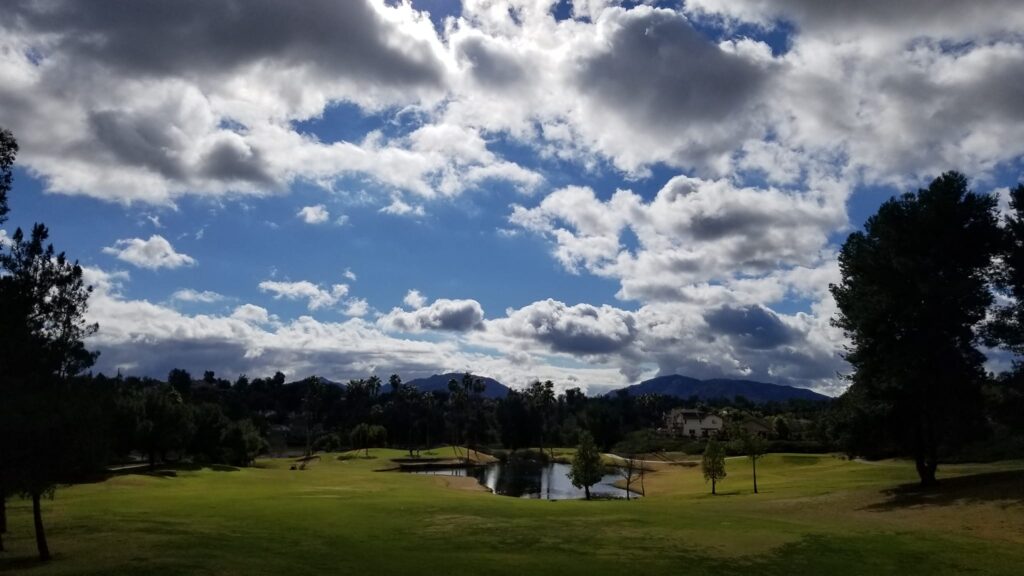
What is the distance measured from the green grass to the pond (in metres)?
33.5

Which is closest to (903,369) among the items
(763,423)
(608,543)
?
(608,543)

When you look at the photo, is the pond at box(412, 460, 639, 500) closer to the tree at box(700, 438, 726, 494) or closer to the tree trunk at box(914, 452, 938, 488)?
the tree at box(700, 438, 726, 494)

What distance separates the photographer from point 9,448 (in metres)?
24.8

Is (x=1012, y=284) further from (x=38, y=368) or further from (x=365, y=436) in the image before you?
(x=365, y=436)

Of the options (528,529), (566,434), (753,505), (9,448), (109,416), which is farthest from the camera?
(566,434)

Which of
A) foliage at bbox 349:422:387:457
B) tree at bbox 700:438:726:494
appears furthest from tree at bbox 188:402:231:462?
tree at bbox 700:438:726:494

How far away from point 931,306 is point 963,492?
1151 cm

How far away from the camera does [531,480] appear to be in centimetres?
10706

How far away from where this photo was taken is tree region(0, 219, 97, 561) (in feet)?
82.4

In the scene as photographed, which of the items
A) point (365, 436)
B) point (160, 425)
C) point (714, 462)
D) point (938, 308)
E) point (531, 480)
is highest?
point (938, 308)

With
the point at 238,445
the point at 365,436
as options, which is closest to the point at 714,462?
the point at 238,445

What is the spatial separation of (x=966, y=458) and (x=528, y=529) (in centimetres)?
6832

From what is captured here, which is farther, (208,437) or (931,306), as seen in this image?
(208,437)

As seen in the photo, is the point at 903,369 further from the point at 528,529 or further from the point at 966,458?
the point at 966,458
